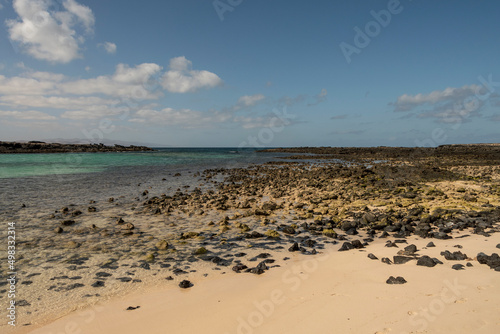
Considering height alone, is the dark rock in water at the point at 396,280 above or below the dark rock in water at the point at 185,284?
above

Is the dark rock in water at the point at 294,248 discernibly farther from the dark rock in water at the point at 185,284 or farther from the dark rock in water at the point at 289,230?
the dark rock in water at the point at 185,284

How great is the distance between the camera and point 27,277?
6.97m

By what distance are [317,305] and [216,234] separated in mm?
5842

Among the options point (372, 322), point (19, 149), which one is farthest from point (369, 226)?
point (19, 149)

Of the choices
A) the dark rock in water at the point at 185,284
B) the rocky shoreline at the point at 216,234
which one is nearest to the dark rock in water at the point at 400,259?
Result: the rocky shoreline at the point at 216,234

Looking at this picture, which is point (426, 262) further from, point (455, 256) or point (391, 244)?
point (391, 244)

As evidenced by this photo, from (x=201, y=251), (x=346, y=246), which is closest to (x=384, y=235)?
(x=346, y=246)

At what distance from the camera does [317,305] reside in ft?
17.6

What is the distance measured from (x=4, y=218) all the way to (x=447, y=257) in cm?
1812

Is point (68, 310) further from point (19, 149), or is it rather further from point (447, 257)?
point (19, 149)

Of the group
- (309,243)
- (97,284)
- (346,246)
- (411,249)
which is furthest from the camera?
(309,243)

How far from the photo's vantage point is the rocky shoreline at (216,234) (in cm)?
695

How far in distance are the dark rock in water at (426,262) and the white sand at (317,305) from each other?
0.14 meters

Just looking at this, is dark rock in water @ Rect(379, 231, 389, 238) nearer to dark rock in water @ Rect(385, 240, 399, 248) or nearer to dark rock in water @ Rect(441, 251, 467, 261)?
dark rock in water @ Rect(385, 240, 399, 248)
